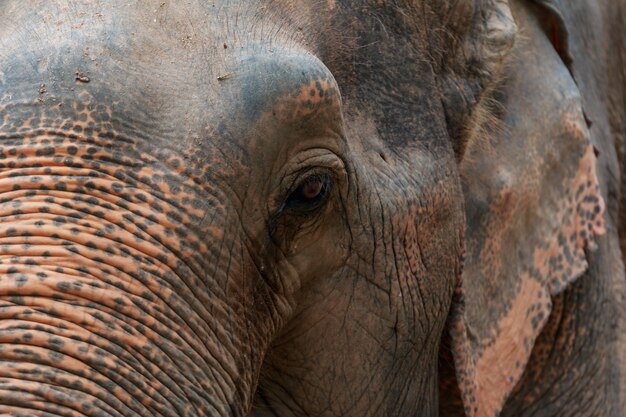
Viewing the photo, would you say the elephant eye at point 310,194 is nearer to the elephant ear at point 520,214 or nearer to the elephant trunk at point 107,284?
the elephant trunk at point 107,284

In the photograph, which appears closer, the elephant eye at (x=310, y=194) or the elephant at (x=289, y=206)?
the elephant at (x=289, y=206)

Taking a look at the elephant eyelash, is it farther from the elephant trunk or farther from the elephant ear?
the elephant ear

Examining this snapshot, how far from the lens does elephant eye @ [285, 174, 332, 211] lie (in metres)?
2.57

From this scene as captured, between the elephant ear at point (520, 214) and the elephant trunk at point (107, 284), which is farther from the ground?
the elephant trunk at point (107, 284)

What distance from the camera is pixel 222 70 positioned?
2.44 meters

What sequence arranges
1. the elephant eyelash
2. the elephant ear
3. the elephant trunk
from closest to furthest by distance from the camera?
the elephant trunk → the elephant eyelash → the elephant ear

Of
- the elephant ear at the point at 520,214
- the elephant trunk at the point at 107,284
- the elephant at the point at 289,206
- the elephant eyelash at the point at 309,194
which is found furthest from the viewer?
the elephant ear at the point at 520,214

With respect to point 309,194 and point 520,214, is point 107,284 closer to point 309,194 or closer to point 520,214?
point 309,194

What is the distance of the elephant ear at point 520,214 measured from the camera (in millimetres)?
3223

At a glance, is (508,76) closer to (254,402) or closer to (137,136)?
(254,402)

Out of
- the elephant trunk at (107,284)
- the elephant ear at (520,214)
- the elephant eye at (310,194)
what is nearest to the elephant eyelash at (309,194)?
the elephant eye at (310,194)

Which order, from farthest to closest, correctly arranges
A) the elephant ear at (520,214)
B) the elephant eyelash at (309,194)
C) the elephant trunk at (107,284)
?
the elephant ear at (520,214), the elephant eyelash at (309,194), the elephant trunk at (107,284)

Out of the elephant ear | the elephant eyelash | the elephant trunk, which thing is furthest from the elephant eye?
the elephant ear

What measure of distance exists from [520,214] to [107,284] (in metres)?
1.47
